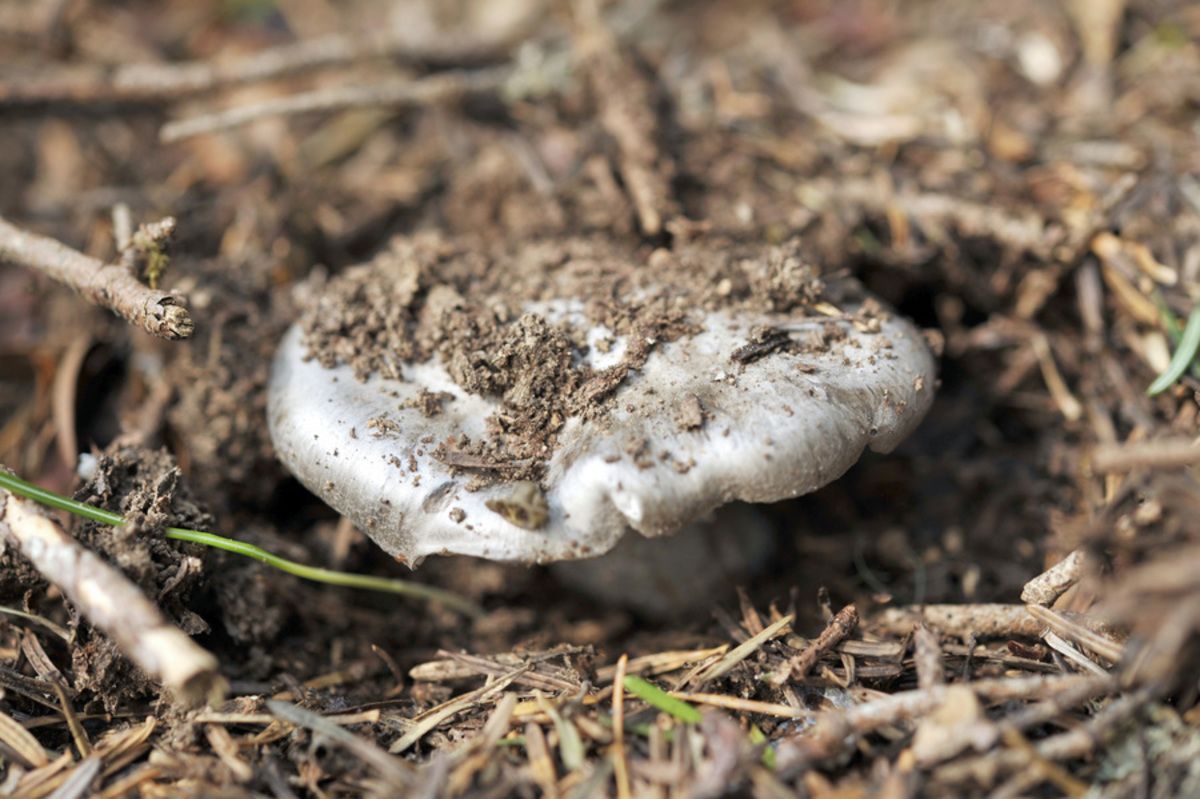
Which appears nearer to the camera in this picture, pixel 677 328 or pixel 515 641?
pixel 677 328

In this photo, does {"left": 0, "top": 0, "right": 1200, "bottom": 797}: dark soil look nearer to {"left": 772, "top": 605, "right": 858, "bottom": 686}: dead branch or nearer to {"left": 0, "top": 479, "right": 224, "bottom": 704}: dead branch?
{"left": 772, "top": 605, "right": 858, "bottom": 686}: dead branch

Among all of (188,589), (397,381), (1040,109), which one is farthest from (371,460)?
(1040,109)

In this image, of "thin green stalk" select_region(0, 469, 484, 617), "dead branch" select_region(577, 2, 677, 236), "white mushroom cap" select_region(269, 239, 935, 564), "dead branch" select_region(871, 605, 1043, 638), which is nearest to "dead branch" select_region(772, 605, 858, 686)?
"dead branch" select_region(871, 605, 1043, 638)

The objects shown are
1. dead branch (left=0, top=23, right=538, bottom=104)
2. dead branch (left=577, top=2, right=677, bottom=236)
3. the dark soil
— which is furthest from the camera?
dead branch (left=0, top=23, right=538, bottom=104)

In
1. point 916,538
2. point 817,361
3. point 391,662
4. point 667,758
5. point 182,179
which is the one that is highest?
point 182,179

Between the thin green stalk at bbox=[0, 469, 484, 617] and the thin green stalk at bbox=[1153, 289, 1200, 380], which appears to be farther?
the thin green stalk at bbox=[1153, 289, 1200, 380]

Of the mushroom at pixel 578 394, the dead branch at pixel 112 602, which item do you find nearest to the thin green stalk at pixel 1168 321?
the mushroom at pixel 578 394

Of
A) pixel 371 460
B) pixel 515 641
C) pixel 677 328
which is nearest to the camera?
pixel 371 460

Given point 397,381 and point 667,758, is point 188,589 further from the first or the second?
point 667,758
